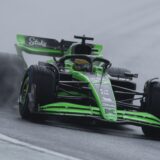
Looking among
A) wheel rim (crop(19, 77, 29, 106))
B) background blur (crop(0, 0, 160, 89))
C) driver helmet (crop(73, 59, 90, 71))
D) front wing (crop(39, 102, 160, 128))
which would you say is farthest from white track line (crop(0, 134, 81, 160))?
background blur (crop(0, 0, 160, 89))

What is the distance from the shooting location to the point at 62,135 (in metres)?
8.74

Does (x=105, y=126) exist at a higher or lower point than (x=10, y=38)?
lower

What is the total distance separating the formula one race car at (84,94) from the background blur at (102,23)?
11102 mm

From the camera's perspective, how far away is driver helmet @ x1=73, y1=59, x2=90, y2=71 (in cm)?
1123

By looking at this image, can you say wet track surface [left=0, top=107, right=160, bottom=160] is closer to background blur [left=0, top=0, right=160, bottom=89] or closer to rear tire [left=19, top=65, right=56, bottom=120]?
rear tire [left=19, top=65, right=56, bottom=120]

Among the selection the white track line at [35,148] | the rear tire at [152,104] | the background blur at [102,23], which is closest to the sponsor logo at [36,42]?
the rear tire at [152,104]

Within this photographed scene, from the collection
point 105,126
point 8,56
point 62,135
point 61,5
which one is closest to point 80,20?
point 61,5

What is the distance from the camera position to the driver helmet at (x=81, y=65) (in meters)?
11.2

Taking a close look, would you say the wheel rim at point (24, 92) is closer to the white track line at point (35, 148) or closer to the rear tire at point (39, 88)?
the rear tire at point (39, 88)

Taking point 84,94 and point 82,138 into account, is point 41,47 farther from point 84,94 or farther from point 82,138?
point 82,138

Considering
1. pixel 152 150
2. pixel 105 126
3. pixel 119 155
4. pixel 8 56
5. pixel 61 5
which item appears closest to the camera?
pixel 119 155

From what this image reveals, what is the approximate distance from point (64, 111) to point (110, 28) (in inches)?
548

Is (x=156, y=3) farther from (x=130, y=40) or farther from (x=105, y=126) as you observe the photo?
(x=105, y=126)

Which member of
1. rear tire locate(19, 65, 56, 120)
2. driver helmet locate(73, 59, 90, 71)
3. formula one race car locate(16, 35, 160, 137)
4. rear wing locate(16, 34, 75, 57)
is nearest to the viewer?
formula one race car locate(16, 35, 160, 137)
